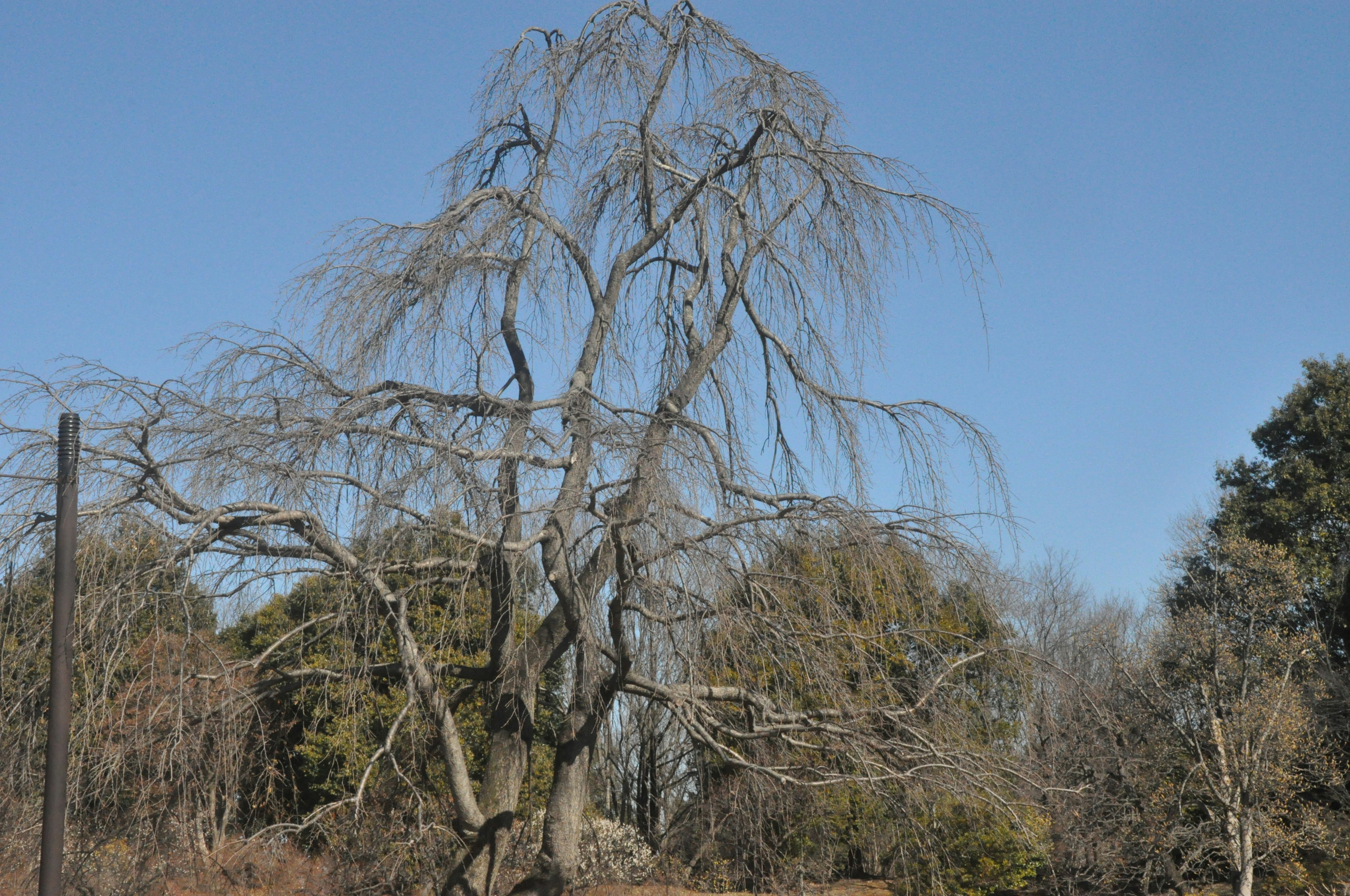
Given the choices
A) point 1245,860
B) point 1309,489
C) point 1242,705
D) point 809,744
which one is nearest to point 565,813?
point 809,744

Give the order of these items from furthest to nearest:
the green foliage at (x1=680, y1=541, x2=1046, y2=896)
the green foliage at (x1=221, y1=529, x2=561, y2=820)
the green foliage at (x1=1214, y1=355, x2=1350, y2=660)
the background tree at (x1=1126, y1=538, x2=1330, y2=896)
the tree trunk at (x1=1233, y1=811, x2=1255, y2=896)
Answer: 1. the green foliage at (x1=1214, y1=355, x2=1350, y2=660)
2. the background tree at (x1=1126, y1=538, x2=1330, y2=896)
3. the tree trunk at (x1=1233, y1=811, x2=1255, y2=896)
4. the green foliage at (x1=680, y1=541, x2=1046, y2=896)
5. the green foliage at (x1=221, y1=529, x2=561, y2=820)

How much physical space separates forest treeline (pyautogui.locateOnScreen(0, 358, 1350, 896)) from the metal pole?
15 centimetres

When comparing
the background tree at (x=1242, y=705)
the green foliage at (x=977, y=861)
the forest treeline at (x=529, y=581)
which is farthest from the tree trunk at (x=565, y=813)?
the background tree at (x=1242, y=705)

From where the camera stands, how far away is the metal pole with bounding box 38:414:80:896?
15.8ft

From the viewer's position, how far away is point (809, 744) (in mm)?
6715

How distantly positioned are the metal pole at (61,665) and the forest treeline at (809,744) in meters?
0.15

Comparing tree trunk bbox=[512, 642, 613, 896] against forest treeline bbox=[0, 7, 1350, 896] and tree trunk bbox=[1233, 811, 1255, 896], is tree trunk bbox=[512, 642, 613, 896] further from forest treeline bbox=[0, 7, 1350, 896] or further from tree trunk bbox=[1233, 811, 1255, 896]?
tree trunk bbox=[1233, 811, 1255, 896]

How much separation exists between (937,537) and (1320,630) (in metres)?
16.6

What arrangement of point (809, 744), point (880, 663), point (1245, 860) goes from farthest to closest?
point (1245, 860) < point (809, 744) < point (880, 663)

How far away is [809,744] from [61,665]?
4159 millimetres

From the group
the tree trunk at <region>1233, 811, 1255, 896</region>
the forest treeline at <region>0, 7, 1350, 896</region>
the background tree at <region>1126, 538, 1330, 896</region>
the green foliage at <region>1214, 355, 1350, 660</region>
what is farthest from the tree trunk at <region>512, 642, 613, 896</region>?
the green foliage at <region>1214, 355, 1350, 660</region>

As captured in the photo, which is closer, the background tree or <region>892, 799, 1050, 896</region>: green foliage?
<region>892, 799, 1050, 896</region>: green foliage

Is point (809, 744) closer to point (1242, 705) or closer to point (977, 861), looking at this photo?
point (977, 861)

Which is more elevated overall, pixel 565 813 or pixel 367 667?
pixel 367 667
